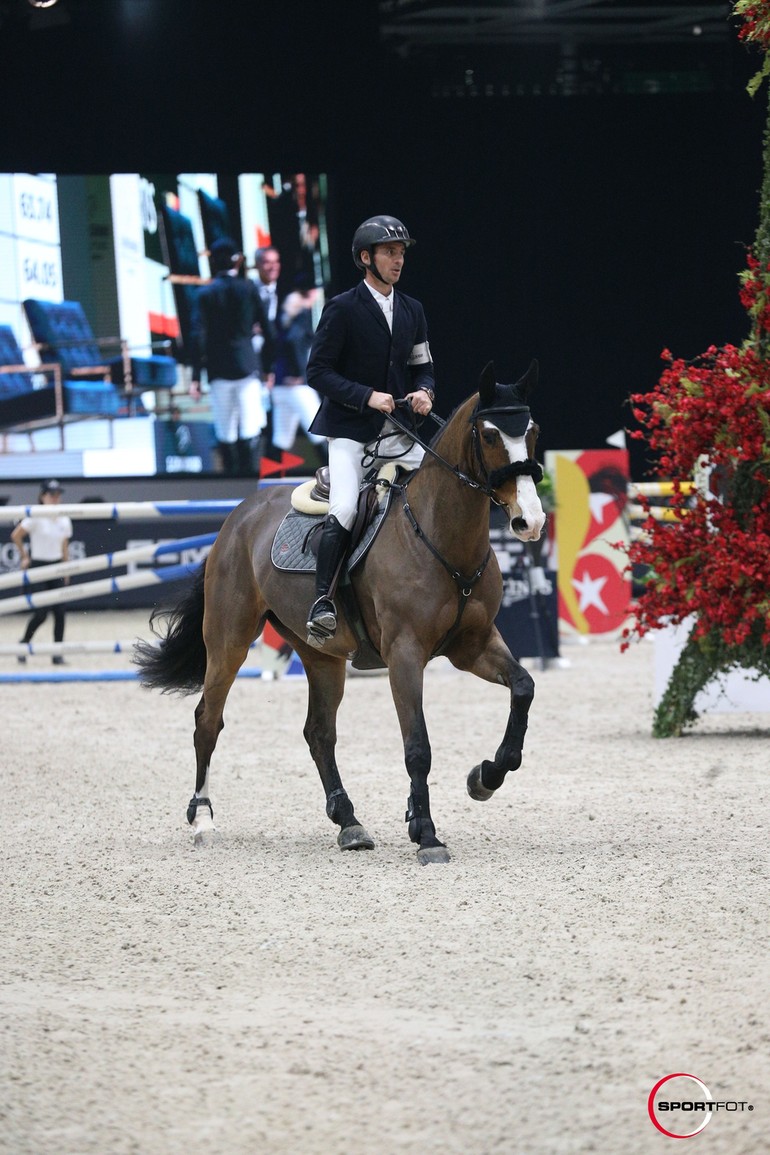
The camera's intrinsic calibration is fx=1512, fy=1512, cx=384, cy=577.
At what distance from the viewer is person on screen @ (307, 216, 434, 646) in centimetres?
605

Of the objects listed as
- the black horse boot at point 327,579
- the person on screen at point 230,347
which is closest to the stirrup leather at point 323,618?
the black horse boot at point 327,579

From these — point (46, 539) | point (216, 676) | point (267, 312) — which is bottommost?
point (46, 539)

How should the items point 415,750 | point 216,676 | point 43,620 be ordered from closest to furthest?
point 415,750, point 216,676, point 43,620

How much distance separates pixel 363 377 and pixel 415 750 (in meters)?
1.57

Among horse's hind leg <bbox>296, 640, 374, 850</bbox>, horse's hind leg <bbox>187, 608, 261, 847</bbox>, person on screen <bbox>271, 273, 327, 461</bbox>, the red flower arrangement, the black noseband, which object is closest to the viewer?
the black noseband

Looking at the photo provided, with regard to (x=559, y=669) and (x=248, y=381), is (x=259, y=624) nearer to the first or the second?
(x=559, y=669)

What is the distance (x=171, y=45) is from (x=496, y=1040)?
18291mm

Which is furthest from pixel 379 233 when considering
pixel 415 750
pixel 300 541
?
pixel 415 750

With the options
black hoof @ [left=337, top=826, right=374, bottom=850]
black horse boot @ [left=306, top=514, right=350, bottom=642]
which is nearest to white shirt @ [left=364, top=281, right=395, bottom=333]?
black horse boot @ [left=306, top=514, right=350, bottom=642]

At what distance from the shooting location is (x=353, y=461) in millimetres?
6273

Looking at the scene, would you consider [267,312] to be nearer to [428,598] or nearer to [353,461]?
[353,461]

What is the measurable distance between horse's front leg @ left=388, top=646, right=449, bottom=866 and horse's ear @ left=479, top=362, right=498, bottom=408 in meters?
1.01

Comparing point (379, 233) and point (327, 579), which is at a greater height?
point (379, 233)

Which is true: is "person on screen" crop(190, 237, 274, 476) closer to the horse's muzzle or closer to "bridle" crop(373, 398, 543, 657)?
"bridle" crop(373, 398, 543, 657)
